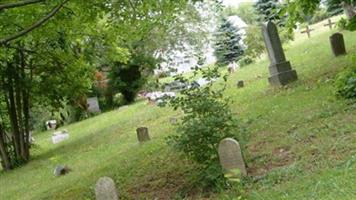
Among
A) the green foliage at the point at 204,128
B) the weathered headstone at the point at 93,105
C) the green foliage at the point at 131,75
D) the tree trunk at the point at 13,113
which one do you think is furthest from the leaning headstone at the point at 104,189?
the weathered headstone at the point at 93,105

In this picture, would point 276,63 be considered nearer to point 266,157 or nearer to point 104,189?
point 266,157

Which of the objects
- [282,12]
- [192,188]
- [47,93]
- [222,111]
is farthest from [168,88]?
[47,93]

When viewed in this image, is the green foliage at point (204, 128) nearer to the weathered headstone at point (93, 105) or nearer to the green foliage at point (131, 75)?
the green foliage at point (131, 75)

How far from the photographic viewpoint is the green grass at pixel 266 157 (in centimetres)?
668

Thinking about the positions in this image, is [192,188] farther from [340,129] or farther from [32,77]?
[32,77]

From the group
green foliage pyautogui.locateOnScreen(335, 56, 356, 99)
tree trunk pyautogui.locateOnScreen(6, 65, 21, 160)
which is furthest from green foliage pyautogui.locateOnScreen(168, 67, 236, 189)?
tree trunk pyautogui.locateOnScreen(6, 65, 21, 160)

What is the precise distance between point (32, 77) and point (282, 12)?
12556 millimetres

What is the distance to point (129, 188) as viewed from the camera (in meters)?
9.22

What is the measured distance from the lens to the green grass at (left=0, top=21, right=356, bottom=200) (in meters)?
6.68

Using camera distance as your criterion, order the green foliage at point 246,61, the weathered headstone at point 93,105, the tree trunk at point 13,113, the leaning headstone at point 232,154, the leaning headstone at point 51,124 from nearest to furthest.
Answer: the leaning headstone at point 232,154, the tree trunk at point 13,113, the green foliage at point 246,61, the weathered headstone at point 93,105, the leaning headstone at point 51,124

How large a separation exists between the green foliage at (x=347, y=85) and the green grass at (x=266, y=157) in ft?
0.60

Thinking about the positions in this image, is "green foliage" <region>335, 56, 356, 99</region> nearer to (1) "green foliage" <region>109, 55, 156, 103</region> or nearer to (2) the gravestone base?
(2) the gravestone base

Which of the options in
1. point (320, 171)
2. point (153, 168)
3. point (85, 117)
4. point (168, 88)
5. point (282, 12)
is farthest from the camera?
point (85, 117)

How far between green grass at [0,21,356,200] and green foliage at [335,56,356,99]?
0.18m
